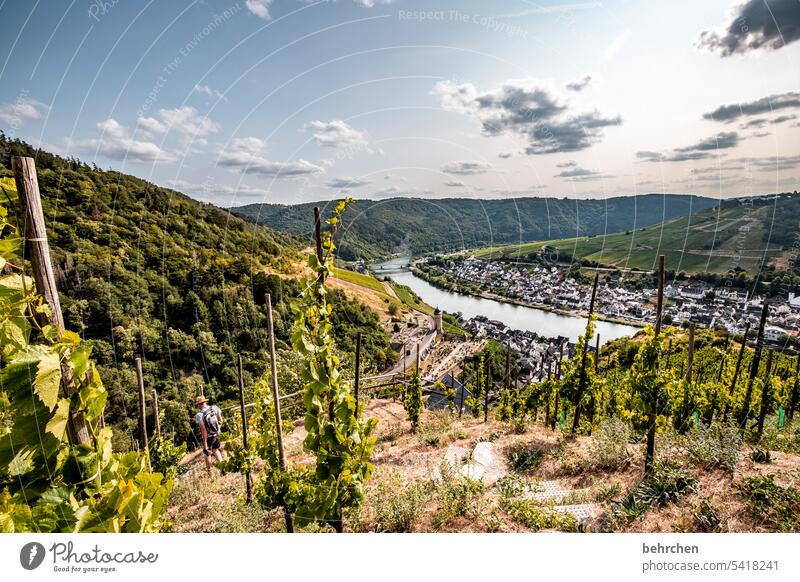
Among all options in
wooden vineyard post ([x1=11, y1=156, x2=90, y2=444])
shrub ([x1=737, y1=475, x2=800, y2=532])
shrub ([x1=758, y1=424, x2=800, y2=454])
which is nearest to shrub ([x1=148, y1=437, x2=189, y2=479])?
wooden vineyard post ([x1=11, y1=156, x2=90, y2=444])

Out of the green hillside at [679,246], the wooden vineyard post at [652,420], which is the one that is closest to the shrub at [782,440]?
the wooden vineyard post at [652,420]

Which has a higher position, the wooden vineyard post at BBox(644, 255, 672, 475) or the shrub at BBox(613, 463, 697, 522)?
the wooden vineyard post at BBox(644, 255, 672, 475)

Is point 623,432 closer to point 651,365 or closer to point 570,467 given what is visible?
point 570,467

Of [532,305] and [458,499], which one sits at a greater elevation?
[458,499]

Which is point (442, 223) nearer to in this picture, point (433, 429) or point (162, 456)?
point (433, 429)

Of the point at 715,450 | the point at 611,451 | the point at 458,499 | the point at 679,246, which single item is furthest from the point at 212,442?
the point at 679,246

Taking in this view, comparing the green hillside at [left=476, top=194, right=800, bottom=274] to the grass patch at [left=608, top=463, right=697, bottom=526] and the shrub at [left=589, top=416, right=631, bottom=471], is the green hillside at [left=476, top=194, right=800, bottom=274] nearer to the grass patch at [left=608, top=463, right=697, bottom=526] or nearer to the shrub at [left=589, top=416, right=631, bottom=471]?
the shrub at [left=589, top=416, right=631, bottom=471]
